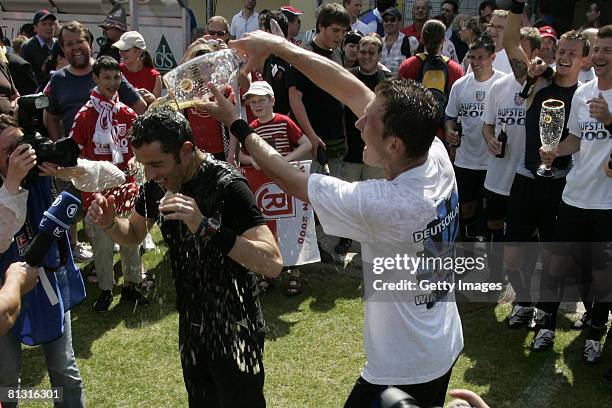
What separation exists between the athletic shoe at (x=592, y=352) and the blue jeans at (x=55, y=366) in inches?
140

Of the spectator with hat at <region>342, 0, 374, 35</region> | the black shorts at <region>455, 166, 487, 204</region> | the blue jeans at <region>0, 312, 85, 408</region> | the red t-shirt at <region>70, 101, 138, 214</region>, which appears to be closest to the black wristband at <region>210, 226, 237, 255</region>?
the blue jeans at <region>0, 312, 85, 408</region>

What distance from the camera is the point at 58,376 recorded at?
3.68 metres

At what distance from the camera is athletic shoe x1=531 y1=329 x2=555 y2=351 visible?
5078 mm

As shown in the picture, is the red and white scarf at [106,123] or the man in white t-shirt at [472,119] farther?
the man in white t-shirt at [472,119]

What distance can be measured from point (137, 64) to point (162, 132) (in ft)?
15.4

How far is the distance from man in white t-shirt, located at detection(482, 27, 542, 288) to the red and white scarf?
132 inches

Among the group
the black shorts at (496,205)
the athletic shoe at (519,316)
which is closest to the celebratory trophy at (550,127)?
the black shorts at (496,205)

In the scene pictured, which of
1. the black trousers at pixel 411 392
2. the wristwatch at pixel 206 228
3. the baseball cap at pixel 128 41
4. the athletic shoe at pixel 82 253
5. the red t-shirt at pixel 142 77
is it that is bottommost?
the athletic shoe at pixel 82 253

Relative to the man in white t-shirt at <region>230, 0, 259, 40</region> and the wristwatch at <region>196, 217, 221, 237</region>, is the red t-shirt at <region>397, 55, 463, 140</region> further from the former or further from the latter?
the man in white t-shirt at <region>230, 0, 259, 40</region>

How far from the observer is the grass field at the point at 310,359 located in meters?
4.55

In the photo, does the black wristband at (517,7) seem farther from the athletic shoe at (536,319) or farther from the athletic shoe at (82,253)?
the athletic shoe at (82,253)

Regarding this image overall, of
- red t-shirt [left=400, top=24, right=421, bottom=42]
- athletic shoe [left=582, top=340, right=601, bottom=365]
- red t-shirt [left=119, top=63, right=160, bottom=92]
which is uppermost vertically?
red t-shirt [left=400, top=24, right=421, bottom=42]

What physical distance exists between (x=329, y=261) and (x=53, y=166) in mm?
3992

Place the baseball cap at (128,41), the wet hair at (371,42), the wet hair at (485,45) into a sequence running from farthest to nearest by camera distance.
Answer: the baseball cap at (128,41) → the wet hair at (371,42) → the wet hair at (485,45)
